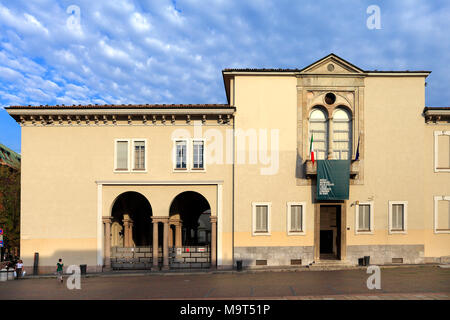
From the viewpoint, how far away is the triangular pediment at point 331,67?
23.7m

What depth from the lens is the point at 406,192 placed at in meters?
23.6

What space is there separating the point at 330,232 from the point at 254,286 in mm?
9517

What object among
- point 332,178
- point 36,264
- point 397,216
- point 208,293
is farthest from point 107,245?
point 397,216

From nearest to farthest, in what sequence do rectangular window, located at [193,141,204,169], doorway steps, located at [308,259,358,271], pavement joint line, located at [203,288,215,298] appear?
pavement joint line, located at [203,288,215,298], doorway steps, located at [308,259,358,271], rectangular window, located at [193,141,204,169]

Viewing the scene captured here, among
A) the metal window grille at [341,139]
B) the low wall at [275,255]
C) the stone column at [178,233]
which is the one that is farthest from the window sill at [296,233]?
the stone column at [178,233]

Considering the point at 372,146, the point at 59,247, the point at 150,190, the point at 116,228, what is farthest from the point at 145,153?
the point at 372,146

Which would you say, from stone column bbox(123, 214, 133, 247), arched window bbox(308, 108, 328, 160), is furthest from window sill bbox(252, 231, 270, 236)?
stone column bbox(123, 214, 133, 247)

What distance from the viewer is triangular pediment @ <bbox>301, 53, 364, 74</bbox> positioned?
933 inches

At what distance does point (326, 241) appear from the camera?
24.7 meters

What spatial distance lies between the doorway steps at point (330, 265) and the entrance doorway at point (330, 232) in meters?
0.44

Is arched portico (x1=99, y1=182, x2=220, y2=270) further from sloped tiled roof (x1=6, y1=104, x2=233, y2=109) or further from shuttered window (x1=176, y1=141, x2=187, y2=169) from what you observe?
sloped tiled roof (x1=6, y1=104, x2=233, y2=109)

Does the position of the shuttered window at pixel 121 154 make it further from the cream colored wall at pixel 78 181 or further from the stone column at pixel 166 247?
the stone column at pixel 166 247

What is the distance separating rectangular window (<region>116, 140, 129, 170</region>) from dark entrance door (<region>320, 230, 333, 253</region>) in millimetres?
15039
